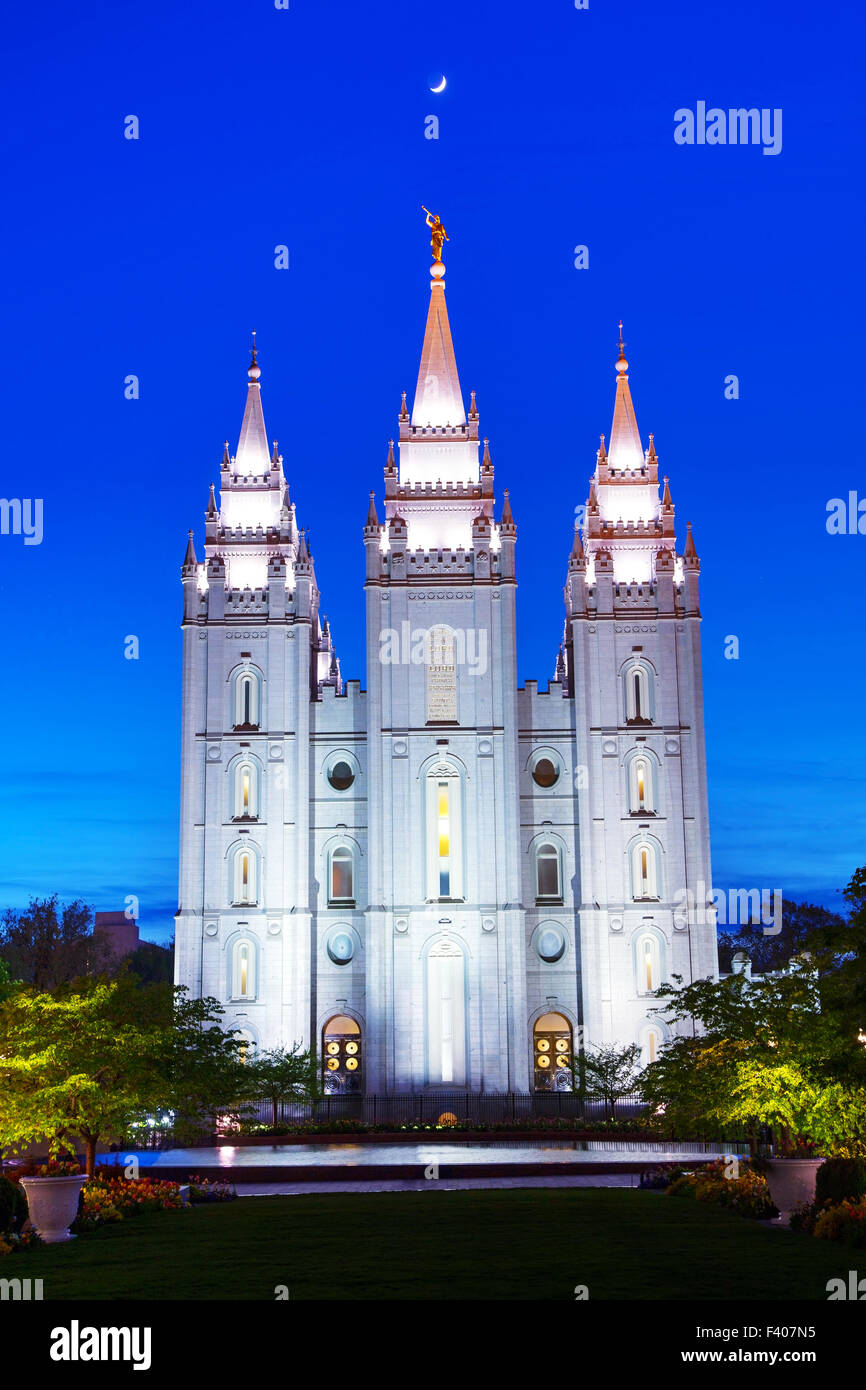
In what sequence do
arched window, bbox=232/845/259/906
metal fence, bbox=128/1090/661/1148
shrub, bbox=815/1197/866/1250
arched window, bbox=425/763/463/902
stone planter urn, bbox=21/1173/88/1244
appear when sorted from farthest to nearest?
1. arched window, bbox=232/845/259/906
2. arched window, bbox=425/763/463/902
3. metal fence, bbox=128/1090/661/1148
4. stone planter urn, bbox=21/1173/88/1244
5. shrub, bbox=815/1197/866/1250

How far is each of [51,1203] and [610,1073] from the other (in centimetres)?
3332

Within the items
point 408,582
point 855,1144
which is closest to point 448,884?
point 408,582

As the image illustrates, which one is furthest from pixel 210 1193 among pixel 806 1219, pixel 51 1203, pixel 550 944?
pixel 550 944

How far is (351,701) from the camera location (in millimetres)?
59500

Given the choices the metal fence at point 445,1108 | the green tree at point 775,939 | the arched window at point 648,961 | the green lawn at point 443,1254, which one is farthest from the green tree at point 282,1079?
the green tree at point 775,939

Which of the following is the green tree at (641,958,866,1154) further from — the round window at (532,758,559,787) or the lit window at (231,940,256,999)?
the round window at (532,758,559,787)

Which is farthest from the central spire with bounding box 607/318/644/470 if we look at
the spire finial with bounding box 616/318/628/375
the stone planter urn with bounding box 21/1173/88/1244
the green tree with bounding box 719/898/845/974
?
the stone planter urn with bounding box 21/1173/88/1244

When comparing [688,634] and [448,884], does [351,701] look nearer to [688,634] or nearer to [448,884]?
[448,884]

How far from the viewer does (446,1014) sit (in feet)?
182

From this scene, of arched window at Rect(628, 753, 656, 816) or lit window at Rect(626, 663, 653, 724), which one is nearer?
arched window at Rect(628, 753, 656, 816)

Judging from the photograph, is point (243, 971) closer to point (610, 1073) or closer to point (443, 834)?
point (443, 834)

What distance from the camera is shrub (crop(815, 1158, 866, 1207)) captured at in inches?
816

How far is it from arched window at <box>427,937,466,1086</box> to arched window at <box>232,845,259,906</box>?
284 inches

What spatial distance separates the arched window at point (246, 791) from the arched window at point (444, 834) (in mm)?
6670
